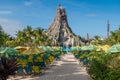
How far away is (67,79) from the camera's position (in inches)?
647

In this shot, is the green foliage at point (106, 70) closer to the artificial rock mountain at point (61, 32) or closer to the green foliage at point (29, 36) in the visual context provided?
the green foliage at point (29, 36)

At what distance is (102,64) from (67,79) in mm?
2491

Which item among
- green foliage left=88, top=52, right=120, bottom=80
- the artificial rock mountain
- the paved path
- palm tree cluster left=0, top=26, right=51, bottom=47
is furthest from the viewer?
the artificial rock mountain

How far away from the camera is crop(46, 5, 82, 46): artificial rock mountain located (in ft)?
368

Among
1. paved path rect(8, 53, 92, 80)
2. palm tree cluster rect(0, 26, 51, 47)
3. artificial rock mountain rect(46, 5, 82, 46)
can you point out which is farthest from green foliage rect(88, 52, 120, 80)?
artificial rock mountain rect(46, 5, 82, 46)

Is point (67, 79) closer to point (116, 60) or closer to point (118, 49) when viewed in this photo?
point (116, 60)

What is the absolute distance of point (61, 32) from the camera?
114 metres

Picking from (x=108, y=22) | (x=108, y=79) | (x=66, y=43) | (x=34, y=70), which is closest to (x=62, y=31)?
(x=66, y=43)

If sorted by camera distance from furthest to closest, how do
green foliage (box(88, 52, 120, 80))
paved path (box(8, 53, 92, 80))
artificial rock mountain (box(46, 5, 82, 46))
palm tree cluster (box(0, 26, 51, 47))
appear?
1. artificial rock mountain (box(46, 5, 82, 46))
2. palm tree cluster (box(0, 26, 51, 47))
3. paved path (box(8, 53, 92, 80))
4. green foliage (box(88, 52, 120, 80))

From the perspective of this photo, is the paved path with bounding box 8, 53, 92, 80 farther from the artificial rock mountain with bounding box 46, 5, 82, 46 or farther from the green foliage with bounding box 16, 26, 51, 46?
the artificial rock mountain with bounding box 46, 5, 82, 46

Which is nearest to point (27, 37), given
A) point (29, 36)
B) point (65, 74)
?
point (29, 36)

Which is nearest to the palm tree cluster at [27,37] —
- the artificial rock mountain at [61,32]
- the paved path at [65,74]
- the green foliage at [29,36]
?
the green foliage at [29,36]

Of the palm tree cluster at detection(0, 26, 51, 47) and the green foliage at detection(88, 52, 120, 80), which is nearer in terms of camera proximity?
the green foliage at detection(88, 52, 120, 80)

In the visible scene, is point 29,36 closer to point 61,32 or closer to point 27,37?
point 27,37
